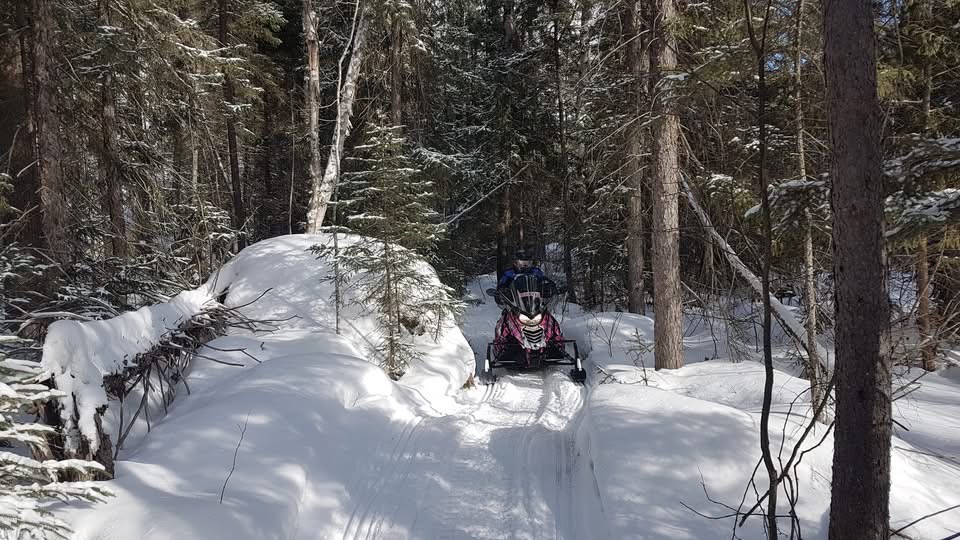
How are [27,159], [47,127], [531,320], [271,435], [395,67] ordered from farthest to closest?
[395,67]
[531,320]
[27,159]
[47,127]
[271,435]

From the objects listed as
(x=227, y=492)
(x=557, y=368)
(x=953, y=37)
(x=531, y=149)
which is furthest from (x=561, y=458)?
(x=531, y=149)

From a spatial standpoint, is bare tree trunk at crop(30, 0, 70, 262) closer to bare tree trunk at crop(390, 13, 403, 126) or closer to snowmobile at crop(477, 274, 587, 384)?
snowmobile at crop(477, 274, 587, 384)

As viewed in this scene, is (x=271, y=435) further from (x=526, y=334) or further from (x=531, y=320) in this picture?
(x=531, y=320)

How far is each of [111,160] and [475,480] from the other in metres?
8.25

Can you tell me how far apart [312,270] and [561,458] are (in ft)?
20.4

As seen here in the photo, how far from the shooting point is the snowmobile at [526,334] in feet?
28.5

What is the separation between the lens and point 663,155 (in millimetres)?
7426

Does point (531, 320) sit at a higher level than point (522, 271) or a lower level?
lower

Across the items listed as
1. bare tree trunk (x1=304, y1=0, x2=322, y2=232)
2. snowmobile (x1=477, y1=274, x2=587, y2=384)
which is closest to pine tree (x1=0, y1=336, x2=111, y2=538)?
snowmobile (x1=477, y1=274, x2=587, y2=384)

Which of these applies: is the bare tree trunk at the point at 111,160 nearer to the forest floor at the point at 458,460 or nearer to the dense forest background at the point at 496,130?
the dense forest background at the point at 496,130

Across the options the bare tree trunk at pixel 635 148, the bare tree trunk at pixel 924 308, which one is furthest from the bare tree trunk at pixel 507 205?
the bare tree trunk at pixel 924 308

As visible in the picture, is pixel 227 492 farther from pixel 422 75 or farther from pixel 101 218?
pixel 422 75

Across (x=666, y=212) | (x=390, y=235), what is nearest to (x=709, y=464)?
(x=666, y=212)

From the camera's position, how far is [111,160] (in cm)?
857
